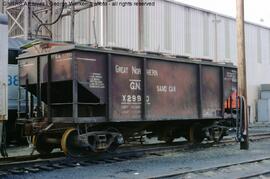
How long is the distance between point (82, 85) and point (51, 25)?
16.9m

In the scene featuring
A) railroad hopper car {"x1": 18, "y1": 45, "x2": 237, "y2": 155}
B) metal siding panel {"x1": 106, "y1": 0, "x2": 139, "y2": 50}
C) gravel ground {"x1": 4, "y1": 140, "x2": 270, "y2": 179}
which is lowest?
gravel ground {"x1": 4, "y1": 140, "x2": 270, "y2": 179}

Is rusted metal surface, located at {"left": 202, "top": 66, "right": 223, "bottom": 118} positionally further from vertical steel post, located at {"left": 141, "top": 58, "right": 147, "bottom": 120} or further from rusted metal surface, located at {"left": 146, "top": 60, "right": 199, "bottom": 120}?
vertical steel post, located at {"left": 141, "top": 58, "right": 147, "bottom": 120}

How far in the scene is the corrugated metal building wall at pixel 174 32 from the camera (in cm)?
2848

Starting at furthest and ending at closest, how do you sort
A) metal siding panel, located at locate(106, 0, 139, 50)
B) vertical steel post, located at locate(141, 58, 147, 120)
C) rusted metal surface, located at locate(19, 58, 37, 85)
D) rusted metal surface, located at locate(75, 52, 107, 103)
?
metal siding panel, located at locate(106, 0, 139, 50), vertical steel post, located at locate(141, 58, 147, 120), rusted metal surface, located at locate(19, 58, 37, 85), rusted metal surface, located at locate(75, 52, 107, 103)

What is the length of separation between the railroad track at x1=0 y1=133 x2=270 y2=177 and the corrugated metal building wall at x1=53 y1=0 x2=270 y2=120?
30.0 ft

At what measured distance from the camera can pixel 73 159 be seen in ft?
37.9

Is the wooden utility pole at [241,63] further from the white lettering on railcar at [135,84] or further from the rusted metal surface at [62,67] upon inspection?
the rusted metal surface at [62,67]

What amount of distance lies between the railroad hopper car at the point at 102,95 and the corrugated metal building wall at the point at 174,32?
337 inches

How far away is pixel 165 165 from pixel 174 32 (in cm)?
2438

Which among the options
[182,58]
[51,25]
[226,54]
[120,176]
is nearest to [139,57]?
[182,58]

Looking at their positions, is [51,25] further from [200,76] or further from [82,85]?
[82,85]

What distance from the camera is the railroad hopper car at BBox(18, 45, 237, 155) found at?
1174 cm

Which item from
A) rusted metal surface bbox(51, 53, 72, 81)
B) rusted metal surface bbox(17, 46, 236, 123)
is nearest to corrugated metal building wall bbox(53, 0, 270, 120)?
rusted metal surface bbox(17, 46, 236, 123)

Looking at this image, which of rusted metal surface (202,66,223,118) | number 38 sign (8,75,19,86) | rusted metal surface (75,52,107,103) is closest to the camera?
rusted metal surface (75,52,107,103)
